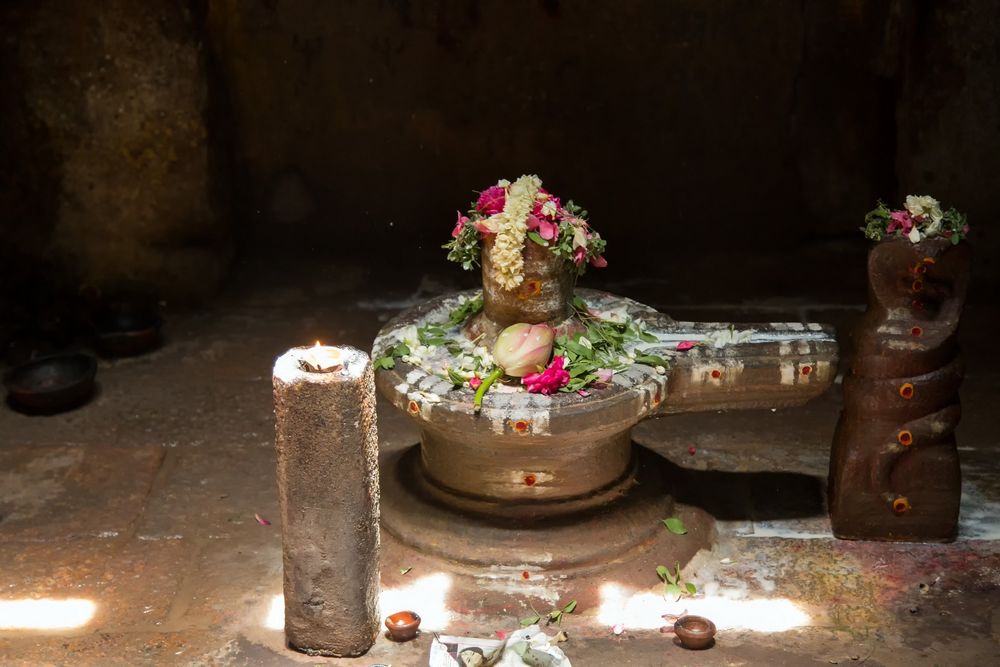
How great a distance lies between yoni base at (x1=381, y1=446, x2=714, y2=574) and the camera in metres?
5.02

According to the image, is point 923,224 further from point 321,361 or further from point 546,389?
point 321,361

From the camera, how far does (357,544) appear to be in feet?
14.4

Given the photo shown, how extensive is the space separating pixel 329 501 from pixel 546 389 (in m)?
0.96

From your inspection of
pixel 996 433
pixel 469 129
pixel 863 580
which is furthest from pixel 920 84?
pixel 863 580

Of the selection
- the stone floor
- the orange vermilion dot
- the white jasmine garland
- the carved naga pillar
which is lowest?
the stone floor

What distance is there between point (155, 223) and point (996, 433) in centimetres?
482

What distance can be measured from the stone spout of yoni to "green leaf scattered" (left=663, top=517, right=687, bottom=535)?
3.13ft

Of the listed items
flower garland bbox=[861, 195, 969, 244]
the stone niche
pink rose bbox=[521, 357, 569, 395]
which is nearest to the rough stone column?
pink rose bbox=[521, 357, 569, 395]

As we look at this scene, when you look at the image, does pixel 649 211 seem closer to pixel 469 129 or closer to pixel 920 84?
pixel 469 129

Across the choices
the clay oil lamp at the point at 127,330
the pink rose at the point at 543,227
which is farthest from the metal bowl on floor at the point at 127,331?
the pink rose at the point at 543,227

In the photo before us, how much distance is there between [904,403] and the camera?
496cm

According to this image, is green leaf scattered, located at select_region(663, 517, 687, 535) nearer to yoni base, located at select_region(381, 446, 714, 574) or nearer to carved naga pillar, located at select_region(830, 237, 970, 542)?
yoni base, located at select_region(381, 446, 714, 574)

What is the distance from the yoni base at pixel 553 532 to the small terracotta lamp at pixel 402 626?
1.54 ft

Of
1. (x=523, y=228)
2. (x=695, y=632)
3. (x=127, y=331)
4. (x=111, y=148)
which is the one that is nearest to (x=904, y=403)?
(x=695, y=632)
